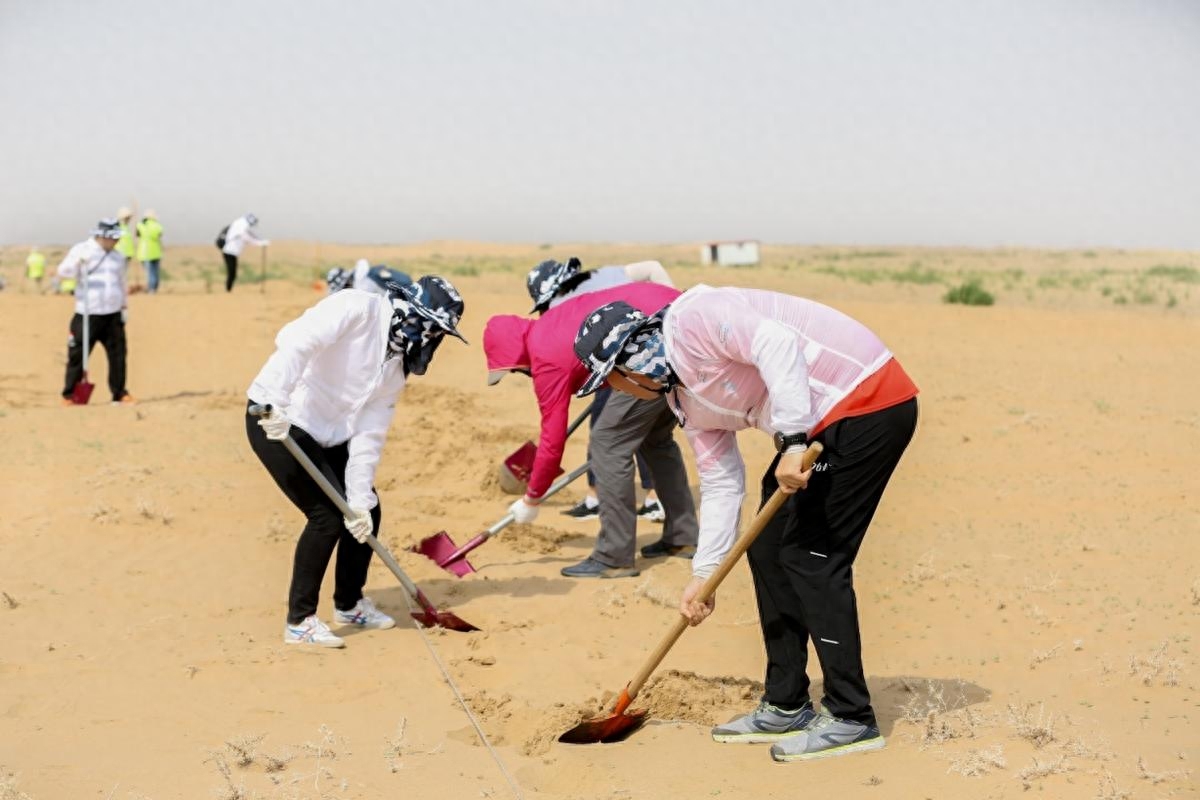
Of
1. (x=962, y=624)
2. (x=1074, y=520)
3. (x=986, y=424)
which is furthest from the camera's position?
(x=986, y=424)

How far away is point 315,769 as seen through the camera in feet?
14.0

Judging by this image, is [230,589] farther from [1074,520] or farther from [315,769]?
[1074,520]

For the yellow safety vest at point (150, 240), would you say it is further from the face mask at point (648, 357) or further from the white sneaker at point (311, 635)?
the face mask at point (648, 357)

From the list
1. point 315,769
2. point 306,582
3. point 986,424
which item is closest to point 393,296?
point 306,582

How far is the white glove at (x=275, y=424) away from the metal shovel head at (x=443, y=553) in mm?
1878

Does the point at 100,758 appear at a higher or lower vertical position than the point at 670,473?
lower

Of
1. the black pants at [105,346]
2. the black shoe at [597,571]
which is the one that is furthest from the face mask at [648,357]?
the black pants at [105,346]

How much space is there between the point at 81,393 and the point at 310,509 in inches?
291

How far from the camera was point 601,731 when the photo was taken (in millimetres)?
4492

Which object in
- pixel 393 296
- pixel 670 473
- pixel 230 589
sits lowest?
pixel 230 589

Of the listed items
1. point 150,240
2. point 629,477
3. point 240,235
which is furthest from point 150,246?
point 629,477

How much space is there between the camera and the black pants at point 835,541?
401cm

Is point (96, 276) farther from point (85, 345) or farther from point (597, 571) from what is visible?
point (597, 571)

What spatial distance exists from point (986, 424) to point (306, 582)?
Result: 6988 mm
